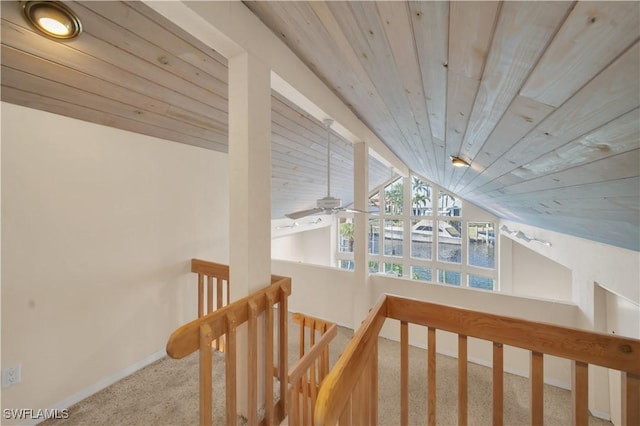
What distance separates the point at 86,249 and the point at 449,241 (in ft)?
23.0

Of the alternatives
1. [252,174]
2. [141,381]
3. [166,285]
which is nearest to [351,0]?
[252,174]

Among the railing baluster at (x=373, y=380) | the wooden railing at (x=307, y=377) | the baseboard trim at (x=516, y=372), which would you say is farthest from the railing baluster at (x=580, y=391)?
the baseboard trim at (x=516, y=372)

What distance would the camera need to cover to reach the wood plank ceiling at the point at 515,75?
48 cm

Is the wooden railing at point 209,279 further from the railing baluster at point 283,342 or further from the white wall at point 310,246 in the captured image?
the white wall at point 310,246

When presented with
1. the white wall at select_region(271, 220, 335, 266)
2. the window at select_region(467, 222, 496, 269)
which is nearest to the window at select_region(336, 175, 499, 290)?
the window at select_region(467, 222, 496, 269)

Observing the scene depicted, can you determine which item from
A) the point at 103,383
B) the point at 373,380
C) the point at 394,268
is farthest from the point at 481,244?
the point at 103,383

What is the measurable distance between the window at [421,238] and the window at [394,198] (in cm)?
59

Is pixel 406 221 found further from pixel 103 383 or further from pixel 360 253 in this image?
pixel 103 383

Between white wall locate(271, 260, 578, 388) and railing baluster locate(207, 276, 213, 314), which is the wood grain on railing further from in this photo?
white wall locate(271, 260, 578, 388)

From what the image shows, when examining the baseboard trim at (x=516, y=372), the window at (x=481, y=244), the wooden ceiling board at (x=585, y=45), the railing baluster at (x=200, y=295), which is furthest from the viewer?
the window at (x=481, y=244)

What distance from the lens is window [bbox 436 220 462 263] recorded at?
6.44 meters

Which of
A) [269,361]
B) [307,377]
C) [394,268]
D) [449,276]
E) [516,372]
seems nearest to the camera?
[269,361]

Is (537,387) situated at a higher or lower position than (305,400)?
higher

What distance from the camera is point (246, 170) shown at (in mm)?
1225
